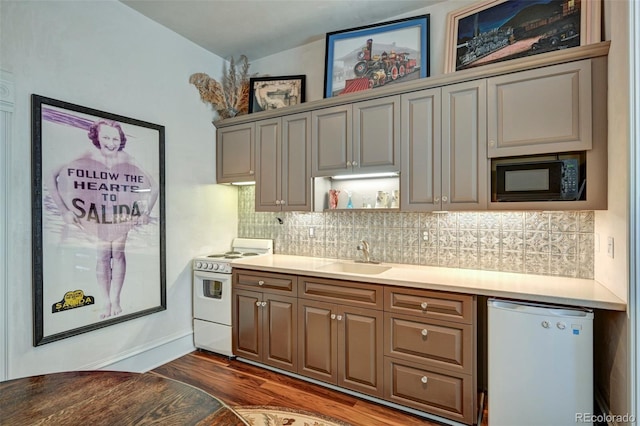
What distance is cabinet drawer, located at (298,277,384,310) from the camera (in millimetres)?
2275

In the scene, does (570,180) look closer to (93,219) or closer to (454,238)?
(454,238)

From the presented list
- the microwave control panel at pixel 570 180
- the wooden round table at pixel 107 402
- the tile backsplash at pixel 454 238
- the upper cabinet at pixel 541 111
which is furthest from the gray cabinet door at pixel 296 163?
the wooden round table at pixel 107 402

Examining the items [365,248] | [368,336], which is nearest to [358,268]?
[365,248]

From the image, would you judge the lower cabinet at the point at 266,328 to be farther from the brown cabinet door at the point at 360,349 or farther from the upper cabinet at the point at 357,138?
the upper cabinet at the point at 357,138

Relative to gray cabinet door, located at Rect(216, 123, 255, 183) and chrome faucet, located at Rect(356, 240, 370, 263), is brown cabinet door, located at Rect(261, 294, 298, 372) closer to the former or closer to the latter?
chrome faucet, located at Rect(356, 240, 370, 263)

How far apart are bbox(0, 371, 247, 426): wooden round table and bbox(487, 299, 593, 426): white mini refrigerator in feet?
5.46

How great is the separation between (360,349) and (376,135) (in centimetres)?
170

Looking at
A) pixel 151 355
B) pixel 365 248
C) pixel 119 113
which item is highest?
pixel 119 113

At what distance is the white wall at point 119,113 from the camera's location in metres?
2.02

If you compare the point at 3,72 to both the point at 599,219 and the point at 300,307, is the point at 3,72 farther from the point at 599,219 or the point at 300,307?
the point at 599,219

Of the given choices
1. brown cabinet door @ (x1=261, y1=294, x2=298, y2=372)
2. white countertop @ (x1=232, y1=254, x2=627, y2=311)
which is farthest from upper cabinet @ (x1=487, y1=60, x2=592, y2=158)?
brown cabinet door @ (x1=261, y1=294, x2=298, y2=372)

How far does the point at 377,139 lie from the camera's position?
8.39 ft

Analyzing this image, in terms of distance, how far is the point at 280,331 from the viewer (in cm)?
270

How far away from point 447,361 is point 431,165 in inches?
54.5
